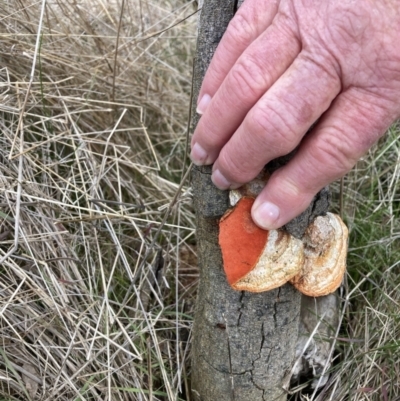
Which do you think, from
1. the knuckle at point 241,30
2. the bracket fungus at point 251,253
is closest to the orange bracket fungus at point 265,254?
the bracket fungus at point 251,253

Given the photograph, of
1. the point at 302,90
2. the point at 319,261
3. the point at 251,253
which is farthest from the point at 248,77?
the point at 319,261

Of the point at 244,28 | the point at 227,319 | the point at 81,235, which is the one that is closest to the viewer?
the point at 244,28

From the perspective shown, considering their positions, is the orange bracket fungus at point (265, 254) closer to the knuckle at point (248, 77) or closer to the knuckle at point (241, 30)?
the knuckle at point (248, 77)

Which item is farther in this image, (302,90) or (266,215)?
(266,215)

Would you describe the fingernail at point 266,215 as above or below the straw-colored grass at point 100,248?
above

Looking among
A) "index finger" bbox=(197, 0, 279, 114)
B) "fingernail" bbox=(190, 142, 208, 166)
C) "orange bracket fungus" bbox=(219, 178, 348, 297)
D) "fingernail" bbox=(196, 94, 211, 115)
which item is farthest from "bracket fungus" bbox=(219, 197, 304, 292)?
"index finger" bbox=(197, 0, 279, 114)

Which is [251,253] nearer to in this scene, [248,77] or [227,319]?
[227,319]
